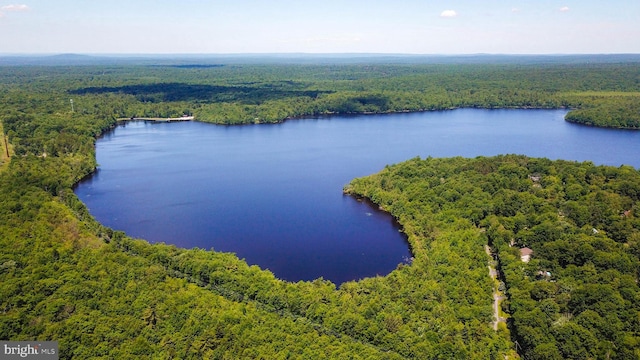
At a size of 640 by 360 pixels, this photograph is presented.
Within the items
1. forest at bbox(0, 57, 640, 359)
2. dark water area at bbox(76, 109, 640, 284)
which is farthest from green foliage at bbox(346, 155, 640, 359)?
dark water area at bbox(76, 109, 640, 284)

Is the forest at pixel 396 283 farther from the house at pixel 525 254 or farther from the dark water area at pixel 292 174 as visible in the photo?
the dark water area at pixel 292 174

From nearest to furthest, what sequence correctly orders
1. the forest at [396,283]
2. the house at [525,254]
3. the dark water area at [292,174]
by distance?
the forest at [396,283], the house at [525,254], the dark water area at [292,174]

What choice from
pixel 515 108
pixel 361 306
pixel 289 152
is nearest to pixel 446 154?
pixel 289 152

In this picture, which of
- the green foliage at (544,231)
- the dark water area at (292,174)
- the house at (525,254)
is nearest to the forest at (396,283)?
the green foliage at (544,231)

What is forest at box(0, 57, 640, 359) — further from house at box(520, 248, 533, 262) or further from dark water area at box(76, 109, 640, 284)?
dark water area at box(76, 109, 640, 284)

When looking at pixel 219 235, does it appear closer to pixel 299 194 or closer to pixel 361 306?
pixel 299 194

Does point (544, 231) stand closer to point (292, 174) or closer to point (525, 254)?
point (525, 254)
